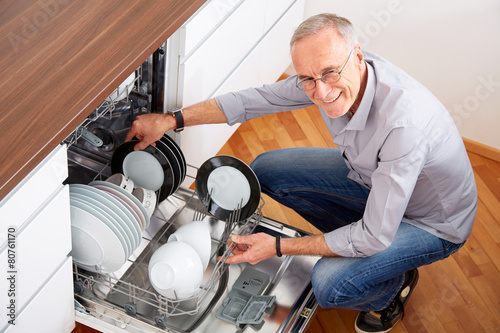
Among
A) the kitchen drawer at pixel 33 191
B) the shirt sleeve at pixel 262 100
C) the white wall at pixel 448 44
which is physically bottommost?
the kitchen drawer at pixel 33 191

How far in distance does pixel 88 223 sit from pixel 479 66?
1608 millimetres

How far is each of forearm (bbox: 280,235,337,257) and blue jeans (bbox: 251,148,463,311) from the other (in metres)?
0.02

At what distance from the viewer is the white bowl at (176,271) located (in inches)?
50.3

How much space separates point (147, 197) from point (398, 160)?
587 millimetres

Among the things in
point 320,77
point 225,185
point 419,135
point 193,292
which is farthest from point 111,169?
point 419,135

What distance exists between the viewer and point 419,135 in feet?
4.38

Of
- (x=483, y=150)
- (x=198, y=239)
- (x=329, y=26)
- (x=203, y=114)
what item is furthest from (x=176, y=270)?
(x=483, y=150)

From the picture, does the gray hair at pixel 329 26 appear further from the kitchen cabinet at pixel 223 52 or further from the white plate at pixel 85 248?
the white plate at pixel 85 248

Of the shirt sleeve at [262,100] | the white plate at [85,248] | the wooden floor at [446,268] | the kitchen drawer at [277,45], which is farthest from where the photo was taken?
the kitchen drawer at [277,45]

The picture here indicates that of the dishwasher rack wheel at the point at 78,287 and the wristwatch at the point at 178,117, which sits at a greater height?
the wristwatch at the point at 178,117

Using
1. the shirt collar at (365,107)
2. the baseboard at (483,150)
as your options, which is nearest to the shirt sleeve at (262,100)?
the shirt collar at (365,107)

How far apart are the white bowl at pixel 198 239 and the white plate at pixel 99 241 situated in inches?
5.6

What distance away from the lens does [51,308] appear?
122 centimetres

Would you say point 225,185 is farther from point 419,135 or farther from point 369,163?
point 419,135
